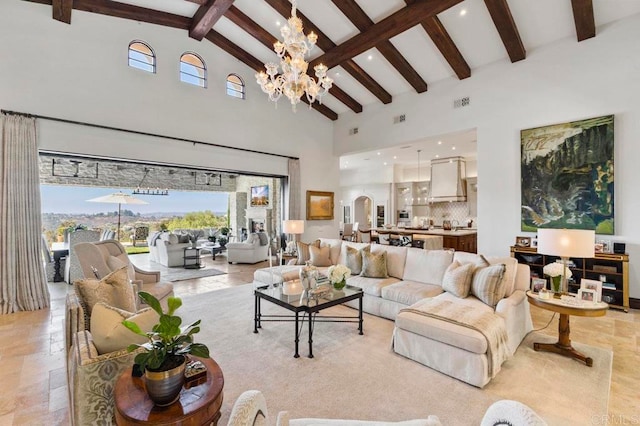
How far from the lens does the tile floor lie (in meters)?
2.27

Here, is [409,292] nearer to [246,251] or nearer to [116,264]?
[116,264]

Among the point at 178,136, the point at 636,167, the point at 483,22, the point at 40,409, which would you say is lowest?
the point at 40,409

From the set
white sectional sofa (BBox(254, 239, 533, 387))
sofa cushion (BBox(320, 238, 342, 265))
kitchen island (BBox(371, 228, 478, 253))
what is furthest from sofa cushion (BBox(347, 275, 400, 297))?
kitchen island (BBox(371, 228, 478, 253))

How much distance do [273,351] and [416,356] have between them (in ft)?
4.80

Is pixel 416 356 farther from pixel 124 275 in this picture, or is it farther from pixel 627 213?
pixel 627 213

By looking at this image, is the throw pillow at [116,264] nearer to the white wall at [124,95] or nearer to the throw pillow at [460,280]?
the white wall at [124,95]

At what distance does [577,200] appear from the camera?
503 cm

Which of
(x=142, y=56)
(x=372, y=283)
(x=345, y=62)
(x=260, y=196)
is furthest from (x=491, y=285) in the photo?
(x=260, y=196)

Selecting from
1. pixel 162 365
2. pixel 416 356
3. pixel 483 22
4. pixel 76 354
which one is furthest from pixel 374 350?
pixel 483 22

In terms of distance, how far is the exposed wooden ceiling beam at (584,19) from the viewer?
443 centimetres

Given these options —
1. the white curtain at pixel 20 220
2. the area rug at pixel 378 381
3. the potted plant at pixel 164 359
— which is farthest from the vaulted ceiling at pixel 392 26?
the potted plant at pixel 164 359

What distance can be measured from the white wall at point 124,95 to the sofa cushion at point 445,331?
18.1 ft

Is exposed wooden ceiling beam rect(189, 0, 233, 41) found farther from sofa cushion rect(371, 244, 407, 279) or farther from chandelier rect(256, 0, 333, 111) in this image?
sofa cushion rect(371, 244, 407, 279)

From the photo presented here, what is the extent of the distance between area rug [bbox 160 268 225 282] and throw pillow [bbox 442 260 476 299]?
543 centimetres
